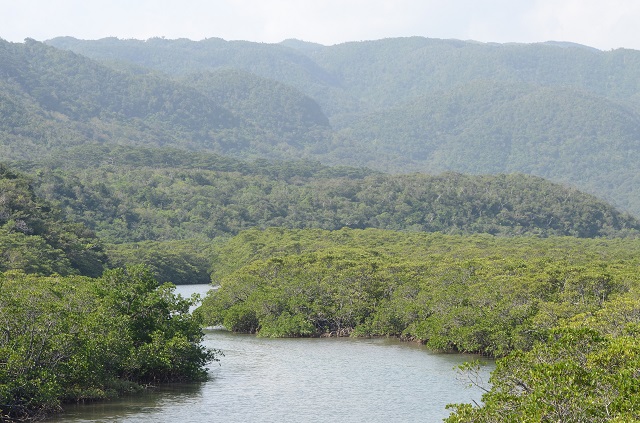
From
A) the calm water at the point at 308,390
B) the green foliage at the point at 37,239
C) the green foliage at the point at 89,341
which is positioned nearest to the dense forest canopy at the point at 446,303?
the calm water at the point at 308,390

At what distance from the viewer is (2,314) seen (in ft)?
108

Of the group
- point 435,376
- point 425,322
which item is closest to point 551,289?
point 425,322

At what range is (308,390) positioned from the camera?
137 feet

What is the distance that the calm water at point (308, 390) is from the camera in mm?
36094

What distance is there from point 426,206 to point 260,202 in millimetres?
30480

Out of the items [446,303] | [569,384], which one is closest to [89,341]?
[569,384]

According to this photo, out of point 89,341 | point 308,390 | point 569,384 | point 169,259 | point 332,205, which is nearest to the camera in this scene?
point 569,384

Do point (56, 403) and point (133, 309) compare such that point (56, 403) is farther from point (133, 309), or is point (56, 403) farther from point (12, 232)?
point (12, 232)

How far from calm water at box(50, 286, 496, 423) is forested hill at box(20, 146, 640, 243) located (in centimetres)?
9988

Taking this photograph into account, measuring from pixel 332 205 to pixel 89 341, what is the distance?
141940 mm

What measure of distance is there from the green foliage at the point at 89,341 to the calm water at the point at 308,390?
1020 mm

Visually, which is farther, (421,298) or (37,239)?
(37,239)

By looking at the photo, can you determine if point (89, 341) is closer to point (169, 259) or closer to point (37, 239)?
point (37, 239)

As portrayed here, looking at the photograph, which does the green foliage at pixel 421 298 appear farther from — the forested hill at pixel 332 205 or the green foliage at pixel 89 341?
the forested hill at pixel 332 205
